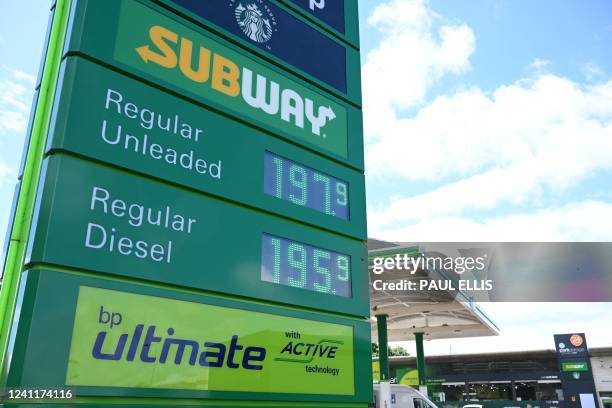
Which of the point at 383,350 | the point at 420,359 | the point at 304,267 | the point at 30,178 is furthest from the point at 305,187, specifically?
the point at 420,359

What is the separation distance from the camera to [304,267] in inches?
241

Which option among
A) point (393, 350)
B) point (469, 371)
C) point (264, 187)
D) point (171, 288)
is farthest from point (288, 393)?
point (393, 350)

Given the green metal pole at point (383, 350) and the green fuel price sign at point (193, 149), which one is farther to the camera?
the green metal pole at point (383, 350)

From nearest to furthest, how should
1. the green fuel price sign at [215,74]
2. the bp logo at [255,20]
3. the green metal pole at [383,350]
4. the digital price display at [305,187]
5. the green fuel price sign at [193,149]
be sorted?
1. the green fuel price sign at [193,149]
2. the green fuel price sign at [215,74]
3. the digital price display at [305,187]
4. the bp logo at [255,20]
5. the green metal pole at [383,350]

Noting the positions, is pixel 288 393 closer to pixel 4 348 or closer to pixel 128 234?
pixel 128 234

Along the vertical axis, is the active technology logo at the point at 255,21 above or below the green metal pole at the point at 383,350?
above

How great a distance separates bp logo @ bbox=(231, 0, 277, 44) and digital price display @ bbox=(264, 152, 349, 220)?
1530 millimetres

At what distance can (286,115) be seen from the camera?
21.7 feet

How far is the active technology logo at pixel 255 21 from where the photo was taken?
6.54 metres

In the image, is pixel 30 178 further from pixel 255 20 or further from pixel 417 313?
pixel 417 313

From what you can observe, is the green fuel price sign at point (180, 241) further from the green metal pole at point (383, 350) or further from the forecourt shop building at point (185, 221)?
the green metal pole at point (383, 350)

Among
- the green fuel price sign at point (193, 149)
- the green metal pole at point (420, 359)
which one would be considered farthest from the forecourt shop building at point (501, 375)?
the green fuel price sign at point (193, 149)

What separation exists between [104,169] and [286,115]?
2.49m

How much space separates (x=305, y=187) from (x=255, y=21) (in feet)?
6.85
